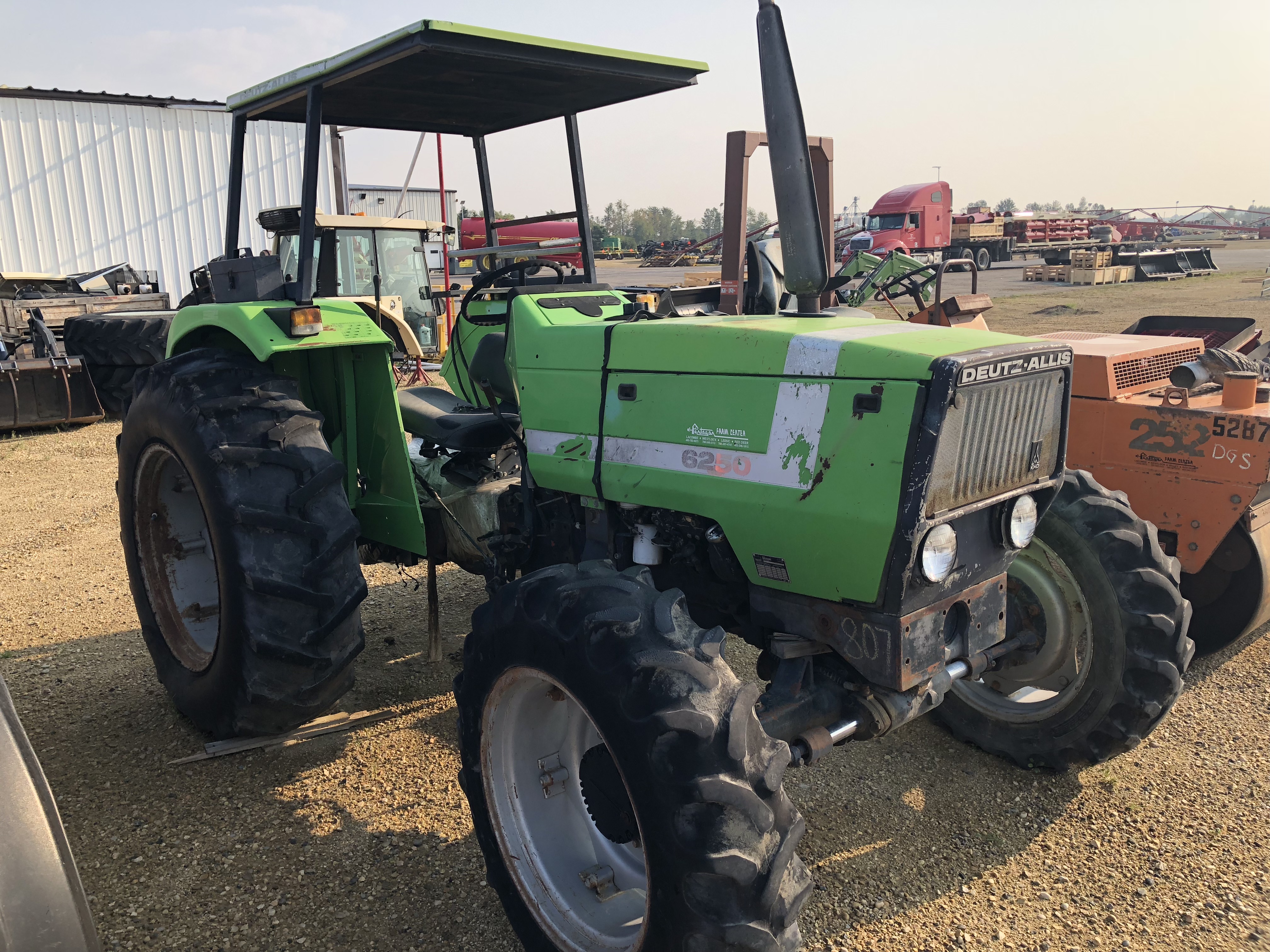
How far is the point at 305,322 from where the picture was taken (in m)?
3.24

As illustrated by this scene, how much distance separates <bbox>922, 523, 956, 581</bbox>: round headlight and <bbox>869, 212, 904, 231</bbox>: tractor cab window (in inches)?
1158

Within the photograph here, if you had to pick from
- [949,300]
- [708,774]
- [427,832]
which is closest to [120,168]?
[949,300]

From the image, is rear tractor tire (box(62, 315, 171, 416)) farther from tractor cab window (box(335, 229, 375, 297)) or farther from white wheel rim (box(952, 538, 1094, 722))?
white wheel rim (box(952, 538, 1094, 722))

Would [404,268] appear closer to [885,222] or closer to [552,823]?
[552,823]

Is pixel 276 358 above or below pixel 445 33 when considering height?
below

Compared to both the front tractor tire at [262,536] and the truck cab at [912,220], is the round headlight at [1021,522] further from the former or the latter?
the truck cab at [912,220]

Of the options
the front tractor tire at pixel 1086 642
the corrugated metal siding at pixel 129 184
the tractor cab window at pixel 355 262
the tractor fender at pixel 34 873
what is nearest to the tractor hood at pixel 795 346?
the front tractor tire at pixel 1086 642

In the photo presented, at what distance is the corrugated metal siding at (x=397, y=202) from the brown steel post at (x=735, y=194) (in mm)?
15563

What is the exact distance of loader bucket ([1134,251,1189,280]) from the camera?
2602cm

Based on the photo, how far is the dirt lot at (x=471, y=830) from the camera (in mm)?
2555

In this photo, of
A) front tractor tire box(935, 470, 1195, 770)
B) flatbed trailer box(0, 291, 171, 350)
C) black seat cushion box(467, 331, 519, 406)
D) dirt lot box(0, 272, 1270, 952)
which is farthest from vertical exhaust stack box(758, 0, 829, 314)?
flatbed trailer box(0, 291, 171, 350)

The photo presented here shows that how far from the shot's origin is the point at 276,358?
3660mm

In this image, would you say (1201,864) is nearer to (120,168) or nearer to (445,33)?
(445,33)

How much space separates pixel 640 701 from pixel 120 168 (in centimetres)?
1613
